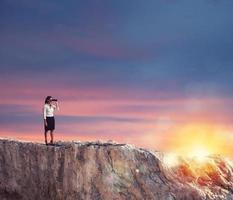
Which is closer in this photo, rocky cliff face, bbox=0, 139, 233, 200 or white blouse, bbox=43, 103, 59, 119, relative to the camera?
rocky cliff face, bbox=0, 139, 233, 200

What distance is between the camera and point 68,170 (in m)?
34.2

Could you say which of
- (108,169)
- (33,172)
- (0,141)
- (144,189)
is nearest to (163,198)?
(144,189)

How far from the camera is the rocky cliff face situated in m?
32.9

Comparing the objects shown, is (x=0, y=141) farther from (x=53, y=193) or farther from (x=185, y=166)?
(x=185, y=166)

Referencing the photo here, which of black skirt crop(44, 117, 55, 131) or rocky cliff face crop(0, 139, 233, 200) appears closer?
rocky cliff face crop(0, 139, 233, 200)

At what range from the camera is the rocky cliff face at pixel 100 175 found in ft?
108

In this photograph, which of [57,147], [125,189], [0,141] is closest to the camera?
[125,189]

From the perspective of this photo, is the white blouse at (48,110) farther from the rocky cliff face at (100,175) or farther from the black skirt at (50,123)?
the rocky cliff face at (100,175)

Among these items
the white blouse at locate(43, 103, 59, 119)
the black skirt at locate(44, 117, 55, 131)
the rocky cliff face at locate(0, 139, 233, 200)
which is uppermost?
the white blouse at locate(43, 103, 59, 119)

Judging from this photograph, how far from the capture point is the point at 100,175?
33125 millimetres

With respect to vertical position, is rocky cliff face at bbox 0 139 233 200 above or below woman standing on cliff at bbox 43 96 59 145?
below

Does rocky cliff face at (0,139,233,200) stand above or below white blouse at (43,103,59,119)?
below

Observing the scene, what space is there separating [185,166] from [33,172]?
878cm

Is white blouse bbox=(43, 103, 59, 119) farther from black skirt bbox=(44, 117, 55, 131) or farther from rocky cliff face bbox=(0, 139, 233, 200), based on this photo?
rocky cliff face bbox=(0, 139, 233, 200)
